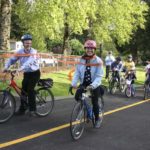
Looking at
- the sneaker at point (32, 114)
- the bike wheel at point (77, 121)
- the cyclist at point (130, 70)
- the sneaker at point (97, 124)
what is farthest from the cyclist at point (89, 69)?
the cyclist at point (130, 70)

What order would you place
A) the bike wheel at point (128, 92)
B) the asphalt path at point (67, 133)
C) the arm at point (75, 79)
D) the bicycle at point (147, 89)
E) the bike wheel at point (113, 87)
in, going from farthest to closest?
the bike wheel at point (113, 87) → the bike wheel at point (128, 92) → the bicycle at point (147, 89) → the arm at point (75, 79) → the asphalt path at point (67, 133)

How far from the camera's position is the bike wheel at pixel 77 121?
8.00 m

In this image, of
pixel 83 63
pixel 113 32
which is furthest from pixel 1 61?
pixel 113 32

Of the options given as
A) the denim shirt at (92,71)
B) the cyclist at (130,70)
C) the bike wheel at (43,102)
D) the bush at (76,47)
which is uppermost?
the bush at (76,47)

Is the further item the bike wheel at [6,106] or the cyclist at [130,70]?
the cyclist at [130,70]

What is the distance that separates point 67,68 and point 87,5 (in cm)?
872

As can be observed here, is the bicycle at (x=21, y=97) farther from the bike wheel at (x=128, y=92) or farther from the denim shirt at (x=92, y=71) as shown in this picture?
the bike wheel at (x=128, y=92)

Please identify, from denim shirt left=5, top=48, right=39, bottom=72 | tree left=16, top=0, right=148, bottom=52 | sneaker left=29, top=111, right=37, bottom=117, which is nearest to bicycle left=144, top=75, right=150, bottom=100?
tree left=16, top=0, right=148, bottom=52

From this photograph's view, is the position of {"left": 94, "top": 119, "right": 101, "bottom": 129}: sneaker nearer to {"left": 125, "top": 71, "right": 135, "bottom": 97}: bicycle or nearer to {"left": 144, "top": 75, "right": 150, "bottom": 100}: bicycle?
{"left": 144, "top": 75, "right": 150, "bottom": 100}: bicycle

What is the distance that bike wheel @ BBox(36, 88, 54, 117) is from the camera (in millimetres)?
10430

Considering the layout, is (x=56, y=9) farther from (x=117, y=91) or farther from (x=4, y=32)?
(x=117, y=91)

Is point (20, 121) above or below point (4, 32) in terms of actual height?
below

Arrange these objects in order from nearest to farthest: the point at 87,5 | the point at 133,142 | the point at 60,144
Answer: the point at 60,144 → the point at 133,142 → the point at 87,5

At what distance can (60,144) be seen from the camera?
25.2 feet
